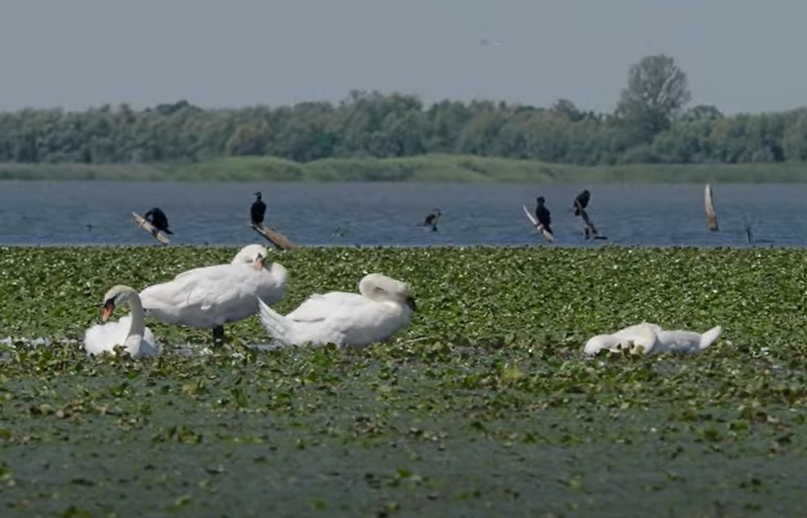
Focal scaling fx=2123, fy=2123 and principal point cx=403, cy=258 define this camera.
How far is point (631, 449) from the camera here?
16.8 m

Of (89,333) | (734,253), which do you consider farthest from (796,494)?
(734,253)

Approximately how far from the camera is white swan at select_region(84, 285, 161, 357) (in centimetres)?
2241

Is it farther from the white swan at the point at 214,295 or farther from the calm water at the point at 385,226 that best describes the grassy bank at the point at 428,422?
the calm water at the point at 385,226

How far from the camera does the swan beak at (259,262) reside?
24172mm

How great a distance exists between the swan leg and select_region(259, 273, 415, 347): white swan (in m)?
0.90

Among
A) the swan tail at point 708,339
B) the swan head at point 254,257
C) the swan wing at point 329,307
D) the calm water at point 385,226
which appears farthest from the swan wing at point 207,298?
the calm water at point 385,226

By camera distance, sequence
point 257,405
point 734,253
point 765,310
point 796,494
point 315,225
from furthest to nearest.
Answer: point 315,225
point 734,253
point 765,310
point 257,405
point 796,494

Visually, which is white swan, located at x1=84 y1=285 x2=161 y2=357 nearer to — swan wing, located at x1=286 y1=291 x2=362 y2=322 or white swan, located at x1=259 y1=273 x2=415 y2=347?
white swan, located at x1=259 y1=273 x2=415 y2=347

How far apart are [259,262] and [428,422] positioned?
6.50 m

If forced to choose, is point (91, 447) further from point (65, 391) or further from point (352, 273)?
point (352, 273)

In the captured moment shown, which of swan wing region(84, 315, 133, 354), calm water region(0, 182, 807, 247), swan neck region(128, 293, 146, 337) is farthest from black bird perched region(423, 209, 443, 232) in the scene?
swan neck region(128, 293, 146, 337)

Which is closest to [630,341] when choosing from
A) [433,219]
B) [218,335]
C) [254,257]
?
[254,257]

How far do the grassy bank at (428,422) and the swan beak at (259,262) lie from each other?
136 centimetres

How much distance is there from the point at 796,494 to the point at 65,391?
7682mm
